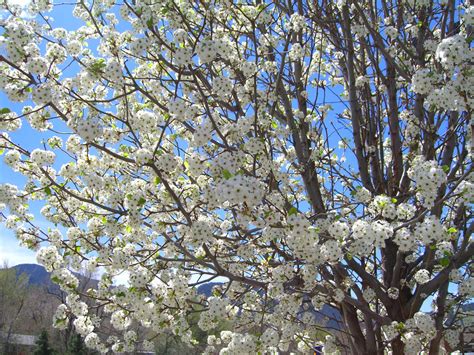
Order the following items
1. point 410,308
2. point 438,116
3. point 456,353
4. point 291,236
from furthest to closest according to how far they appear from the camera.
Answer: point 456,353, point 438,116, point 410,308, point 291,236

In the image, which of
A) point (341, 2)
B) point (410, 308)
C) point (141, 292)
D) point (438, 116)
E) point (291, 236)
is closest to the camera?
point (291, 236)

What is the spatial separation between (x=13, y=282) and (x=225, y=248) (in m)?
47.4

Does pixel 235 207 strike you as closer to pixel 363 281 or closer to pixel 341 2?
pixel 363 281

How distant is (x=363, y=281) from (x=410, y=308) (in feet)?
2.15

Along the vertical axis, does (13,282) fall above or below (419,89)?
above

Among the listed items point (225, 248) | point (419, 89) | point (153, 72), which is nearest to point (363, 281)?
point (225, 248)

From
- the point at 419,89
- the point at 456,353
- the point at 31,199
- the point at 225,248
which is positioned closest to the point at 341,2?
the point at 419,89

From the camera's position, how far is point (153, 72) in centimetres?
638

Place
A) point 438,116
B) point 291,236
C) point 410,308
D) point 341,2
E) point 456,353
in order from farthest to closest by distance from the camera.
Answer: point 456,353 → point 438,116 → point 410,308 → point 341,2 → point 291,236

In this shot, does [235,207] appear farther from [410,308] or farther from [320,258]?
[410,308]

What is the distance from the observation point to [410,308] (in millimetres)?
5727

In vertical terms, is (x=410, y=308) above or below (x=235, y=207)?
below

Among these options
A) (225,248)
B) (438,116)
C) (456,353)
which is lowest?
(456,353)

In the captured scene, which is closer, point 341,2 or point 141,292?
point 141,292
